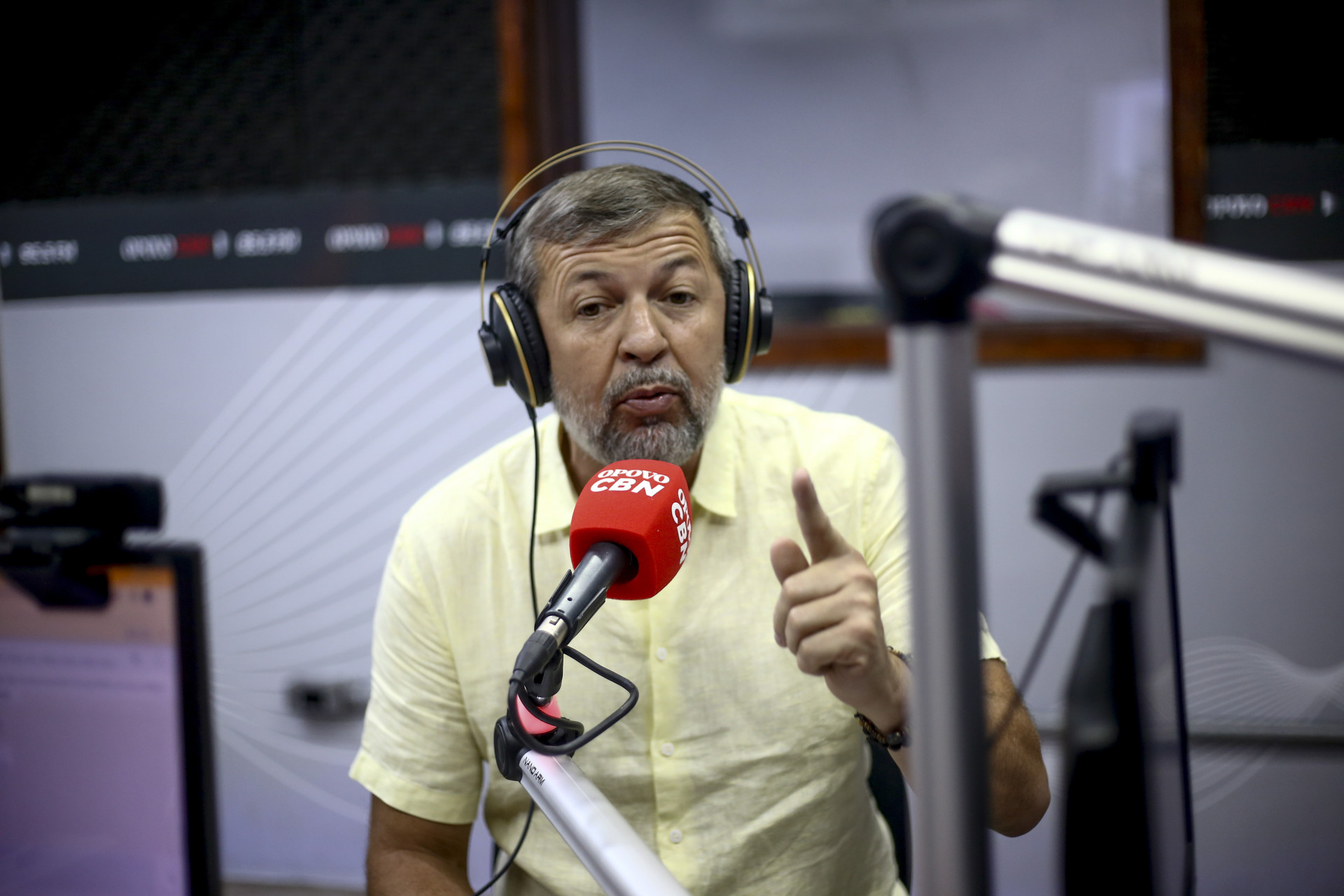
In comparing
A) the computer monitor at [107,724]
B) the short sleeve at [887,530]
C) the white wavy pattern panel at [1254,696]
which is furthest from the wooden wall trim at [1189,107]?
the computer monitor at [107,724]

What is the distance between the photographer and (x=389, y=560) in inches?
45.7

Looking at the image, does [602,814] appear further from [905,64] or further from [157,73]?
[157,73]

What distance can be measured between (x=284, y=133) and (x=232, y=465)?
0.80 metres

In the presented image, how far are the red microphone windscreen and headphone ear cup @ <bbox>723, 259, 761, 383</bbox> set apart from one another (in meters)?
0.37

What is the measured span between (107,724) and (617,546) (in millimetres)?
672

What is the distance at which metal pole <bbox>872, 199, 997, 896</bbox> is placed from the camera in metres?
0.36

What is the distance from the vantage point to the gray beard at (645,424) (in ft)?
3.41

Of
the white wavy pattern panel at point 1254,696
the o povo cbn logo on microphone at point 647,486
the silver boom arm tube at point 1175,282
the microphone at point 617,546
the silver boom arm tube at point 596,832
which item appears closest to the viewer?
the silver boom arm tube at point 1175,282

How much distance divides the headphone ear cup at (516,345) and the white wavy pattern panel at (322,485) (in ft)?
3.68

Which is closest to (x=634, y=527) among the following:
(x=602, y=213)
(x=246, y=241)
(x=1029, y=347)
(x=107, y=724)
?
(x=602, y=213)

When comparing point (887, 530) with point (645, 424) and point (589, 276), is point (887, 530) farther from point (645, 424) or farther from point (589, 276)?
point (589, 276)

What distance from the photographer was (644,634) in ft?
3.57

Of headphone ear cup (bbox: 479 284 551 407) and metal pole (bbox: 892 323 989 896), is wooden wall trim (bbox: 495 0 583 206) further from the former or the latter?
metal pole (bbox: 892 323 989 896)

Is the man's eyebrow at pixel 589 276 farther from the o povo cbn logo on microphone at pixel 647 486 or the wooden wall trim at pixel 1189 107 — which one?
the wooden wall trim at pixel 1189 107
